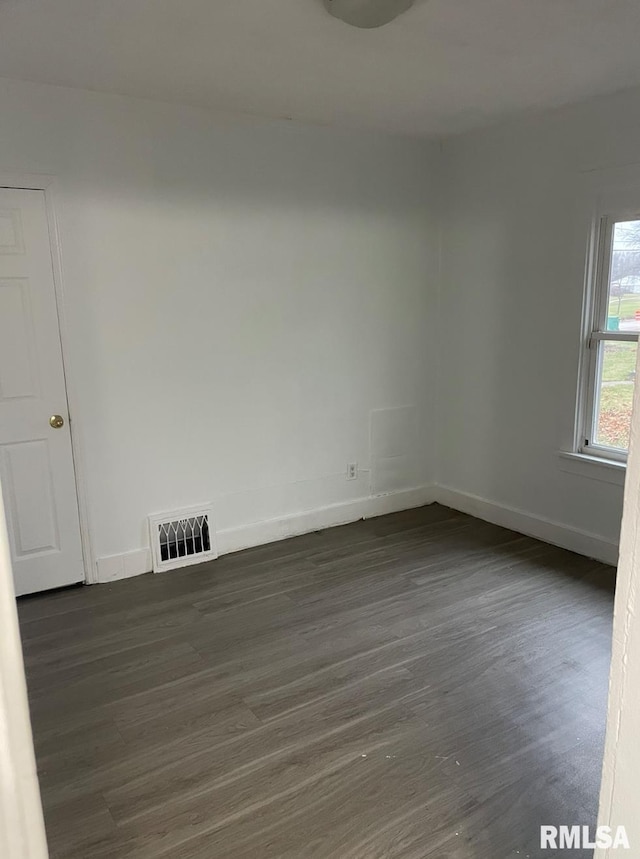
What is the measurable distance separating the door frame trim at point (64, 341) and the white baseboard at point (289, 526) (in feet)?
0.36

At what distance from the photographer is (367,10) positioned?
6.98ft

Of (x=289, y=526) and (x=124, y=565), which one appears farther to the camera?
(x=289, y=526)

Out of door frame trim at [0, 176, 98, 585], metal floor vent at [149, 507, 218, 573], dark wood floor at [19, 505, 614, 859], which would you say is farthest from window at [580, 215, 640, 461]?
door frame trim at [0, 176, 98, 585]

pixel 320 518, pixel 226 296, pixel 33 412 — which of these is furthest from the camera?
pixel 320 518

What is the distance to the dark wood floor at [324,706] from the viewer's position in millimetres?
1870

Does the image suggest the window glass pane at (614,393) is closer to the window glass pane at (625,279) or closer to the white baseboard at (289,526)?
the window glass pane at (625,279)

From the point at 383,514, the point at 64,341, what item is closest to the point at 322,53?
the point at 64,341

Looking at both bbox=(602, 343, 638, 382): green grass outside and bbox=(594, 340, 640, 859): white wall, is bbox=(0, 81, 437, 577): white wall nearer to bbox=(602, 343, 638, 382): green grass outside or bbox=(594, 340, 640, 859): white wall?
bbox=(602, 343, 638, 382): green grass outside

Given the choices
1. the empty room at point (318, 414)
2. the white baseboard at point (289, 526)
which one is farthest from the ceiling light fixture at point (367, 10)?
the white baseboard at point (289, 526)

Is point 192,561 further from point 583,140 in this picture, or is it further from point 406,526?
point 583,140

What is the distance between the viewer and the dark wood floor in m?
1.87

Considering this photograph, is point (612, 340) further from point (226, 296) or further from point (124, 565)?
point (124, 565)

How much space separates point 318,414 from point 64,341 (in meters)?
1.59

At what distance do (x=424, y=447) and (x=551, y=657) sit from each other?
2123mm
